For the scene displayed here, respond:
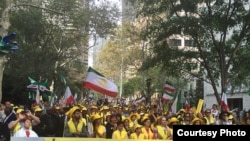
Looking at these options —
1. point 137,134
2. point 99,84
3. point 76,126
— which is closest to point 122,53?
point 99,84

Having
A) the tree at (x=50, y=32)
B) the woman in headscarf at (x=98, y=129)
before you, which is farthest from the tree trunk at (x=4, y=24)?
the tree at (x=50, y=32)

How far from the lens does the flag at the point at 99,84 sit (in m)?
13.6

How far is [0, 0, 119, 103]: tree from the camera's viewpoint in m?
32.5

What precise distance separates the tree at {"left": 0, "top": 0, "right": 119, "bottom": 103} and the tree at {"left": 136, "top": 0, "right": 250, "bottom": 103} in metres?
10.1

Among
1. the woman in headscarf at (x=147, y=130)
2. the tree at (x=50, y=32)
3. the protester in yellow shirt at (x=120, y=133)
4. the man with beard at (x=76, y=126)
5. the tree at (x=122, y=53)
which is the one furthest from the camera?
the tree at (x=122, y=53)

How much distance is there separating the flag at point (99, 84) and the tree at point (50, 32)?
18.0 m

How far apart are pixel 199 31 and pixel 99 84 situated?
7742mm

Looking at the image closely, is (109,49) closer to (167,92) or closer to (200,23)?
(167,92)

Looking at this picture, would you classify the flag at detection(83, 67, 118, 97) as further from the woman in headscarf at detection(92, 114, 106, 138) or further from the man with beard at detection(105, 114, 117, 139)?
the woman in headscarf at detection(92, 114, 106, 138)

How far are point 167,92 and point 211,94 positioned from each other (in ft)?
94.4

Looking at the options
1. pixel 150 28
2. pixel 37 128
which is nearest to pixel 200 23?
pixel 150 28

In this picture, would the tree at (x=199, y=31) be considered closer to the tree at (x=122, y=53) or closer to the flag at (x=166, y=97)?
the flag at (x=166, y=97)

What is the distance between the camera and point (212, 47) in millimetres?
22484

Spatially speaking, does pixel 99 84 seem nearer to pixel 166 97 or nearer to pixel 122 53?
pixel 166 97
